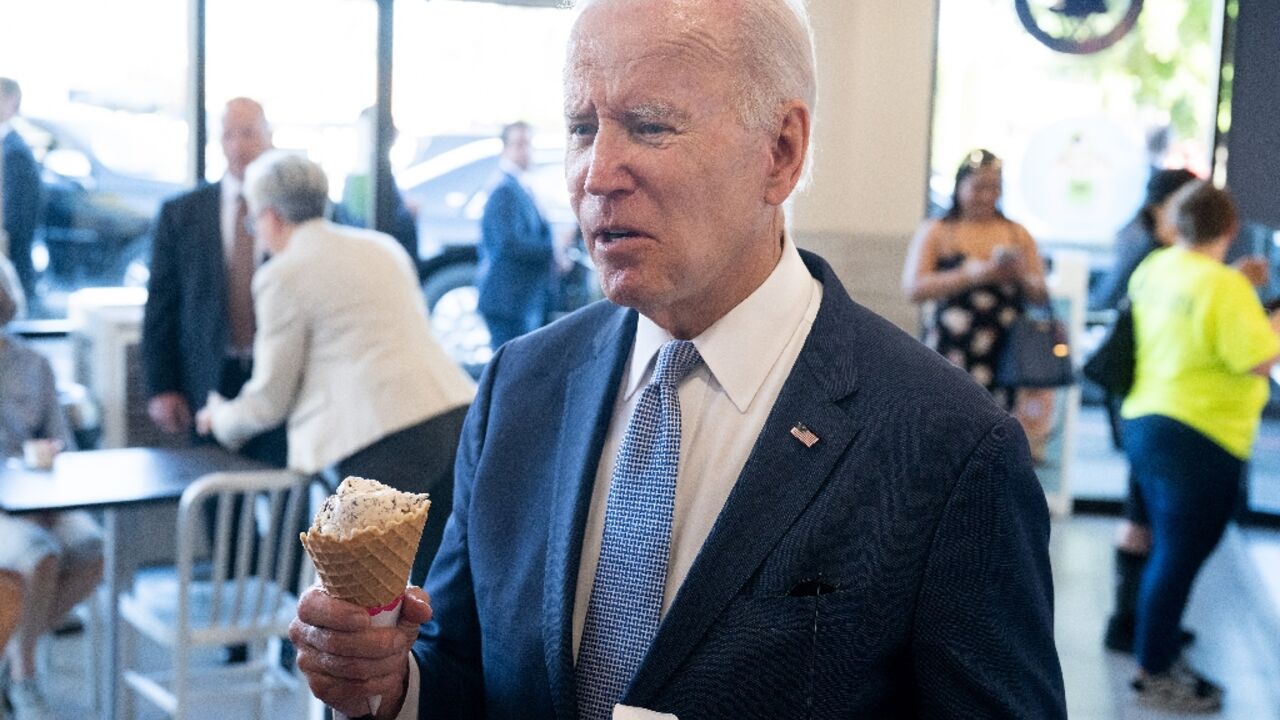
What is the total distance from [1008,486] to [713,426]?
0.30 metres

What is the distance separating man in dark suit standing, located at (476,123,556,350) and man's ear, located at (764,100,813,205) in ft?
18.8

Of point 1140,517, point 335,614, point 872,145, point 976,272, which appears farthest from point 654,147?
point 872,145

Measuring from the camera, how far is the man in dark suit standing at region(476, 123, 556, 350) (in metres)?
7.17

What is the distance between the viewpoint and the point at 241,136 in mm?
4684

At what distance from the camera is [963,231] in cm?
541

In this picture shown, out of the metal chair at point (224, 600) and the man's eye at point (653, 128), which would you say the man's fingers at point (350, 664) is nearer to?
the man's eye at point (653, 128)

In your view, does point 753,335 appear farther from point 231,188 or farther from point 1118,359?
point 231,188

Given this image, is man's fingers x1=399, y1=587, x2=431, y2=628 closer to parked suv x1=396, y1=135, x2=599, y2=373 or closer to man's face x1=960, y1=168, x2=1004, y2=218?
man's face x1=960, y1=168, x2=1004, y2=218

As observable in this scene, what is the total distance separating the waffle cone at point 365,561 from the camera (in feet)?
4.14

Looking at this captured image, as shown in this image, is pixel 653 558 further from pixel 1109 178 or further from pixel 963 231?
pixel 1109 178

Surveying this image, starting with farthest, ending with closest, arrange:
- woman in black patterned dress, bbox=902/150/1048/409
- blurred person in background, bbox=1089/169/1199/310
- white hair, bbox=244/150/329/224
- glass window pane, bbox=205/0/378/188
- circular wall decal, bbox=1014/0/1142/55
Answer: circular wall decal, bbox=1014/0/1142/55, glass window pane, bbox=205/0/378/188, woman in black patterned dress, bbox=902/150/1048/409, blurred person in background, bbox=1089/169/1199/310, white hair, bbox=244/150/329/224

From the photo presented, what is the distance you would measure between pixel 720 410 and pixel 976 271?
4.10 m

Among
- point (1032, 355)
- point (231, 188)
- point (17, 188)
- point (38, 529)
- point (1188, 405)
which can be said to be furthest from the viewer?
point (17, 188)

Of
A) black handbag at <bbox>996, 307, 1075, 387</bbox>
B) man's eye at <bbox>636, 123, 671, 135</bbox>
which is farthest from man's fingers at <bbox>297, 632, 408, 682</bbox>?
black handbag at <bbox>996, 307, 1075, 387</bbox>
